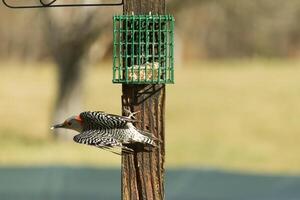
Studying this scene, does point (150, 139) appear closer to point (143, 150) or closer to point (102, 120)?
point (143, 150)

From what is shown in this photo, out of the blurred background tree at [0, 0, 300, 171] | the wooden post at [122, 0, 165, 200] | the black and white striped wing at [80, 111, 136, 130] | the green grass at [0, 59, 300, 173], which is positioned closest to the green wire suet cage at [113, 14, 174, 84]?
the wooden post at [122, 0, 165, 200]

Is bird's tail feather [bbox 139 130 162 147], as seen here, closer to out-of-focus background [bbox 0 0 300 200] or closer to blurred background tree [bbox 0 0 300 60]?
out-of-focus background [bbox 0 0 300 200]

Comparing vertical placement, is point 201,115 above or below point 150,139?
above

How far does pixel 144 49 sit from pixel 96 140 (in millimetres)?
557

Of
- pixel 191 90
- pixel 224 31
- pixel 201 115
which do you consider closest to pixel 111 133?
pixel 201 115

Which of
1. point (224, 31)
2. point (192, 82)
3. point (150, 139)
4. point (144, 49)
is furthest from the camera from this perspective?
point (224, 31)

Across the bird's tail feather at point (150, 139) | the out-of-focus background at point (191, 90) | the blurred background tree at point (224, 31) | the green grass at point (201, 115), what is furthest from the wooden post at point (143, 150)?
the blurred background tree at point (224, 31)

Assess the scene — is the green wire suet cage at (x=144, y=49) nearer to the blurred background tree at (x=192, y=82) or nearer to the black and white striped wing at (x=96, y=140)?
the black and white striped wing at (x=96, y=140)

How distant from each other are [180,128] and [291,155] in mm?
4086

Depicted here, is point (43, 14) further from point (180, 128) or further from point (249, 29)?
point (249, 29)

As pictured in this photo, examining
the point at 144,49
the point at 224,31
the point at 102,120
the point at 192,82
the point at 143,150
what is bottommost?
the point at 143,150

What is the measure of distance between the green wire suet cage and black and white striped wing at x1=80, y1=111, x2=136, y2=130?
19 centimetres

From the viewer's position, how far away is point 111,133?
4.69m

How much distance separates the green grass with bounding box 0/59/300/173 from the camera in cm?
1761
